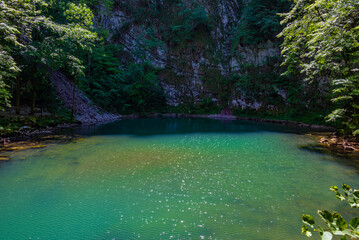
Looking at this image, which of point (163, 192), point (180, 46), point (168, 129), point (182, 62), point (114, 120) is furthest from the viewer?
point (180, 46)

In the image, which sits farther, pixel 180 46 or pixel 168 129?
pixel 180 46

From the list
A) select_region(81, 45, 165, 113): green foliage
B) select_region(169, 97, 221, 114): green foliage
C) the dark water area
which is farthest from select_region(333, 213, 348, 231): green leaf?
select_region(169, 97, 221, 114): green foliage

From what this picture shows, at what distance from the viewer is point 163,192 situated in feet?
18.0

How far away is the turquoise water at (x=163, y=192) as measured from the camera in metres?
3.98

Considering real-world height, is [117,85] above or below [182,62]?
below

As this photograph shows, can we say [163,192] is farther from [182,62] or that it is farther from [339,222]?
[182,62]

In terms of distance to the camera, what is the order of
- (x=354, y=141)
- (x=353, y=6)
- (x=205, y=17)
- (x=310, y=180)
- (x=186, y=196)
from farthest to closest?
(x=205, y=17) < (x=354, y=141) < (x=353, y=6) < (x=310, y=180) < (x=186, y=196)

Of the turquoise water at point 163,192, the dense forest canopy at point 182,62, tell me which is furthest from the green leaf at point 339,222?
the dense forest canopy at point 182,62

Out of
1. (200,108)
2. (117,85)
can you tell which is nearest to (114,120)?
(117,85)

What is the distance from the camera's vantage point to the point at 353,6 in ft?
23.8

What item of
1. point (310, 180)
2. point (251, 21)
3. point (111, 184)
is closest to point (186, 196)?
point (111, 184)

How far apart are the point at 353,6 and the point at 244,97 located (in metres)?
21.3

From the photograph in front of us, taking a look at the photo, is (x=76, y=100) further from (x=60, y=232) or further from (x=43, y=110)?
(x=60, y=232)

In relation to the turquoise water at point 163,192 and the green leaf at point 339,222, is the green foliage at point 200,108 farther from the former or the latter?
the green leaf at point 339,222
